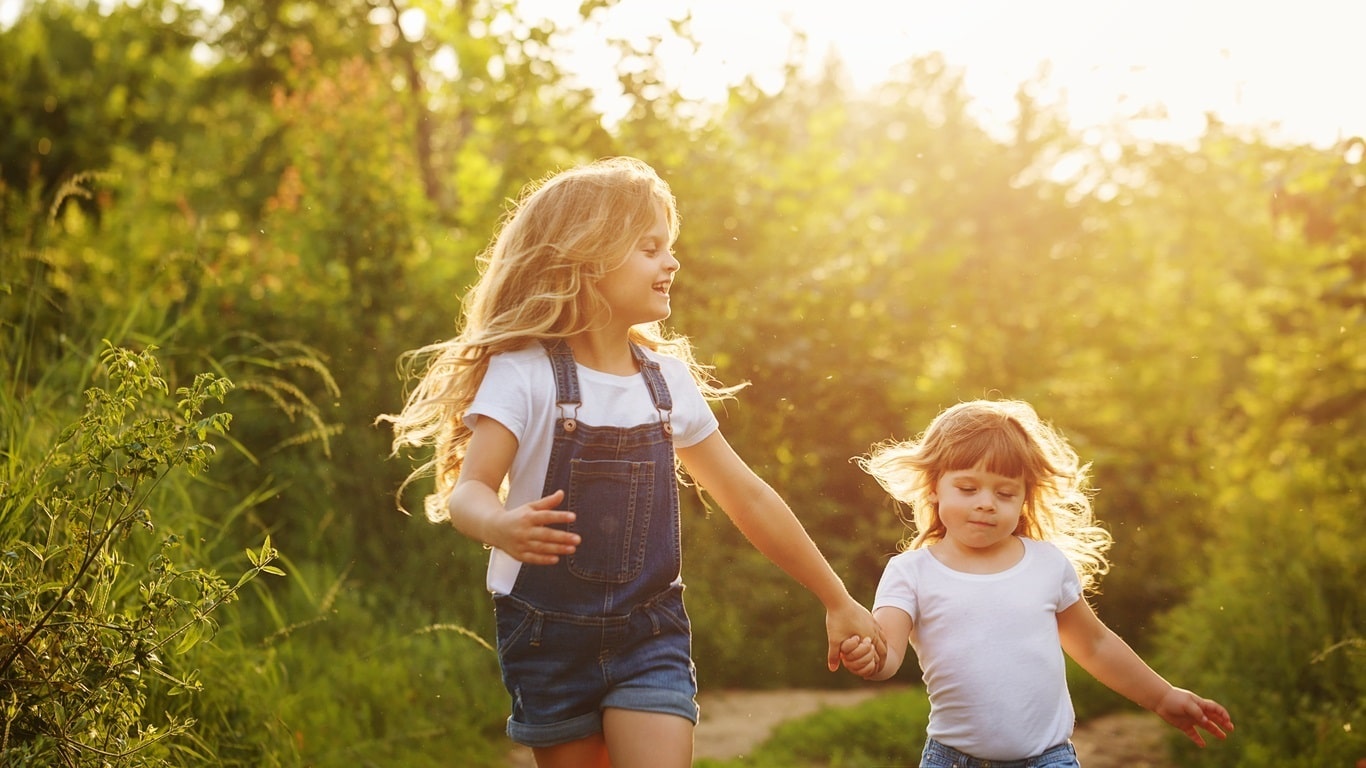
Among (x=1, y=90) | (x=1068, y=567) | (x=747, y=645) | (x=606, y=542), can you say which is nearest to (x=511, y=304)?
(x=606, y=542)

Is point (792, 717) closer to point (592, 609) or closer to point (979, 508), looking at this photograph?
point (979, 508)

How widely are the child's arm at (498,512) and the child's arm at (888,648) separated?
2.09 feet

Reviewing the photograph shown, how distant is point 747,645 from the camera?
5461mm

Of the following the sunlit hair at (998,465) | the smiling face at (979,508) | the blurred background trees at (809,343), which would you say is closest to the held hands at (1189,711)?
the sunlit hair at (998,465)

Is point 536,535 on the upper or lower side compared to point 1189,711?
upper

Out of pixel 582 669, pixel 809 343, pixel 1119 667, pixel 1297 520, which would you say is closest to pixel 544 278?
pixel 582 669

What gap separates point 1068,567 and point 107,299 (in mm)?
4718

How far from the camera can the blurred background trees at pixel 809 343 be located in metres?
4.52

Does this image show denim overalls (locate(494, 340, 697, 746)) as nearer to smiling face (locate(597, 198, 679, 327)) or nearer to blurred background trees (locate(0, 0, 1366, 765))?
smiling face (locate(597, 198, 679, 327))

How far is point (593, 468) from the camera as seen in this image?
2461mm

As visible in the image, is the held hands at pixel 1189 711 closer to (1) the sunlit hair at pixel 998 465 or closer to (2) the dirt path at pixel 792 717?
(1) the sunlit hair at pixel 998 465

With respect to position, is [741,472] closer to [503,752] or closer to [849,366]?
[503,752]

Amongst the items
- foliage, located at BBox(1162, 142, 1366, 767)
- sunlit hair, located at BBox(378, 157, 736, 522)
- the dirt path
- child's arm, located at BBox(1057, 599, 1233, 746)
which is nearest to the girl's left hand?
child's arm, located at BBox(1057, 599, 1233, 746)

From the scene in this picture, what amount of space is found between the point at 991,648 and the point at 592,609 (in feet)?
2.64
